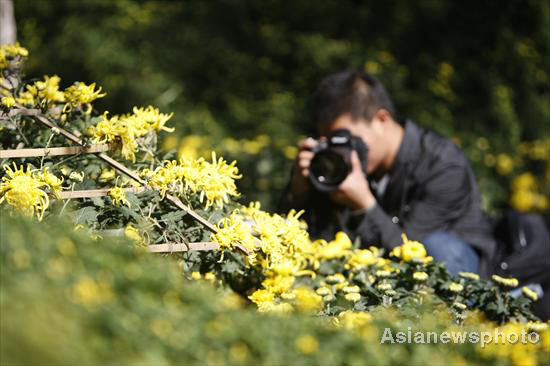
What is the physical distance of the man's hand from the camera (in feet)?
7.93

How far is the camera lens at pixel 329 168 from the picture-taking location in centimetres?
244

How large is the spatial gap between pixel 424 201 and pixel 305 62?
271 centimetres

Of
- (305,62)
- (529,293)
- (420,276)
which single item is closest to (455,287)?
(420,276)

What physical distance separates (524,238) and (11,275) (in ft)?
7.42

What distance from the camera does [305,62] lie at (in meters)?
5.20

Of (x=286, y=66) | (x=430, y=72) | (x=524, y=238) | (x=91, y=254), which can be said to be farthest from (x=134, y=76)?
(x=91, y=254)

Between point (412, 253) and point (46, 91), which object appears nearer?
point (46, 91)

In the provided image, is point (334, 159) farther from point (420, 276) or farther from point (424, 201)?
point (420, 276)

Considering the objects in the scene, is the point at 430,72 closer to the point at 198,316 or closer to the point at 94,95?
the point at 94,95

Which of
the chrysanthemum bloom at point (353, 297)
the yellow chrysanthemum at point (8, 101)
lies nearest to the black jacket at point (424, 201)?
the chrysanthemum bloom at point (353, 297)

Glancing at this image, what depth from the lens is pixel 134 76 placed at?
5121mm

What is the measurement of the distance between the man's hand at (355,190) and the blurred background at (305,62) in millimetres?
2088

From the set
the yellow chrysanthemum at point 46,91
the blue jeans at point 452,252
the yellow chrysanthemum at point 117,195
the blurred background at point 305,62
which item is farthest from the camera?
the blurred background at point 305,62

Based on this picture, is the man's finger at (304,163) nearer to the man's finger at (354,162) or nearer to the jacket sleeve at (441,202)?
the man's finger at (354,162)
